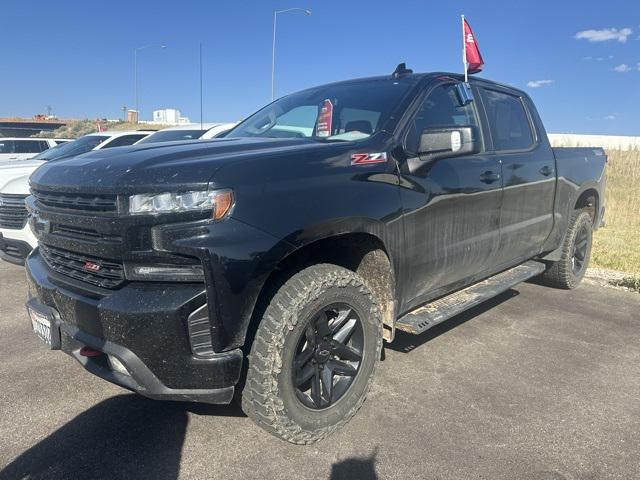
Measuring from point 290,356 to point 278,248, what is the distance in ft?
1.77

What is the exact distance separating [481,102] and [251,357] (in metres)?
2.78

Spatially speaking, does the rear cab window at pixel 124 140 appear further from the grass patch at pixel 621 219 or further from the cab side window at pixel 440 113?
the grass patch at pixel 621 219

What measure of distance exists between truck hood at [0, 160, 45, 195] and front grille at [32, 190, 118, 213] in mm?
2995

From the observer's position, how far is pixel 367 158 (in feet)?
9.15

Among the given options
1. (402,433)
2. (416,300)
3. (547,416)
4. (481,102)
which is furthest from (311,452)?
(481,102)

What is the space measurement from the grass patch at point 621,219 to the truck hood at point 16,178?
691cm

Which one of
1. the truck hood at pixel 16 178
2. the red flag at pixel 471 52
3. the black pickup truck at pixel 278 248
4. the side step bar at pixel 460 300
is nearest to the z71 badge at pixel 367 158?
the black pickup truck at pixel 278 248

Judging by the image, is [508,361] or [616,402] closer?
[616,402]

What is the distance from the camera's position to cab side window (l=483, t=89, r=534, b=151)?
4.07 m

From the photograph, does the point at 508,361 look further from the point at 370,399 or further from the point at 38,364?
the point at 38,364

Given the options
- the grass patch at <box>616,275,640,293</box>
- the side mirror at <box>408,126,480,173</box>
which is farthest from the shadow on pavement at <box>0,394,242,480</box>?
the grass patch at <box>616,275,640,293</box>

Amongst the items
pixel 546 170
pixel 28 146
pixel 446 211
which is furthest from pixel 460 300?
pixel 28 146

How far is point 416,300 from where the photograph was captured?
3305mm

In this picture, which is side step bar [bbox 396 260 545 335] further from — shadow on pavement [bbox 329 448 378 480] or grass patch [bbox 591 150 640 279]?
grass patch [bbox 591 150 640 279]
